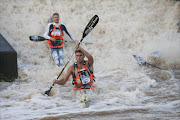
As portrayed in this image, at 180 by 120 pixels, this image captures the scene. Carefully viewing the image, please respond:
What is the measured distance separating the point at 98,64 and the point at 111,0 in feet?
13.7

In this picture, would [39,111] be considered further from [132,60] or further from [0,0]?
[0,0]

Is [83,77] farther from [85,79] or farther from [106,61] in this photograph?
[106,61]

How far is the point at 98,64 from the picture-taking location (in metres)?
7.70

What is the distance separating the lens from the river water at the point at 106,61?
4367mm

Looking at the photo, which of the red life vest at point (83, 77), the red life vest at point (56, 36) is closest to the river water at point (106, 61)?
the red life vest at point (83, 77)

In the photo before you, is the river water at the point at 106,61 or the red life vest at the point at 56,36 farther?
the red life vest at the point at 56,36

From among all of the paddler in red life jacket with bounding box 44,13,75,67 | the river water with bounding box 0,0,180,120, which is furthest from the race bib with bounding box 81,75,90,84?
the paddler in red life jacket with bounding box 44,13,75,67

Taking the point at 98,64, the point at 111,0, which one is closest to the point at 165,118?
the point at 98,64

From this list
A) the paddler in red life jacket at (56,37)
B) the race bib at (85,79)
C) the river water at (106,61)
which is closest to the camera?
the river water at (106,61)

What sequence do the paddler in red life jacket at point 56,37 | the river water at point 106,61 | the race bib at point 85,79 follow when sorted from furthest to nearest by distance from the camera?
the paddler in red life jacket at point 56,37
the race bib at point 85,79
the river water at point 106,61

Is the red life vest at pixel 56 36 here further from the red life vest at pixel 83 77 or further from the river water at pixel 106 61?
the red life vest at pixel 83 77

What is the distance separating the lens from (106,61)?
796cm

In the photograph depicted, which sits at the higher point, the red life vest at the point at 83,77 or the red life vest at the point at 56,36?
the red life vest at the point at 56,36

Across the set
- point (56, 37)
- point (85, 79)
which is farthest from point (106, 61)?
point (85, 79)
